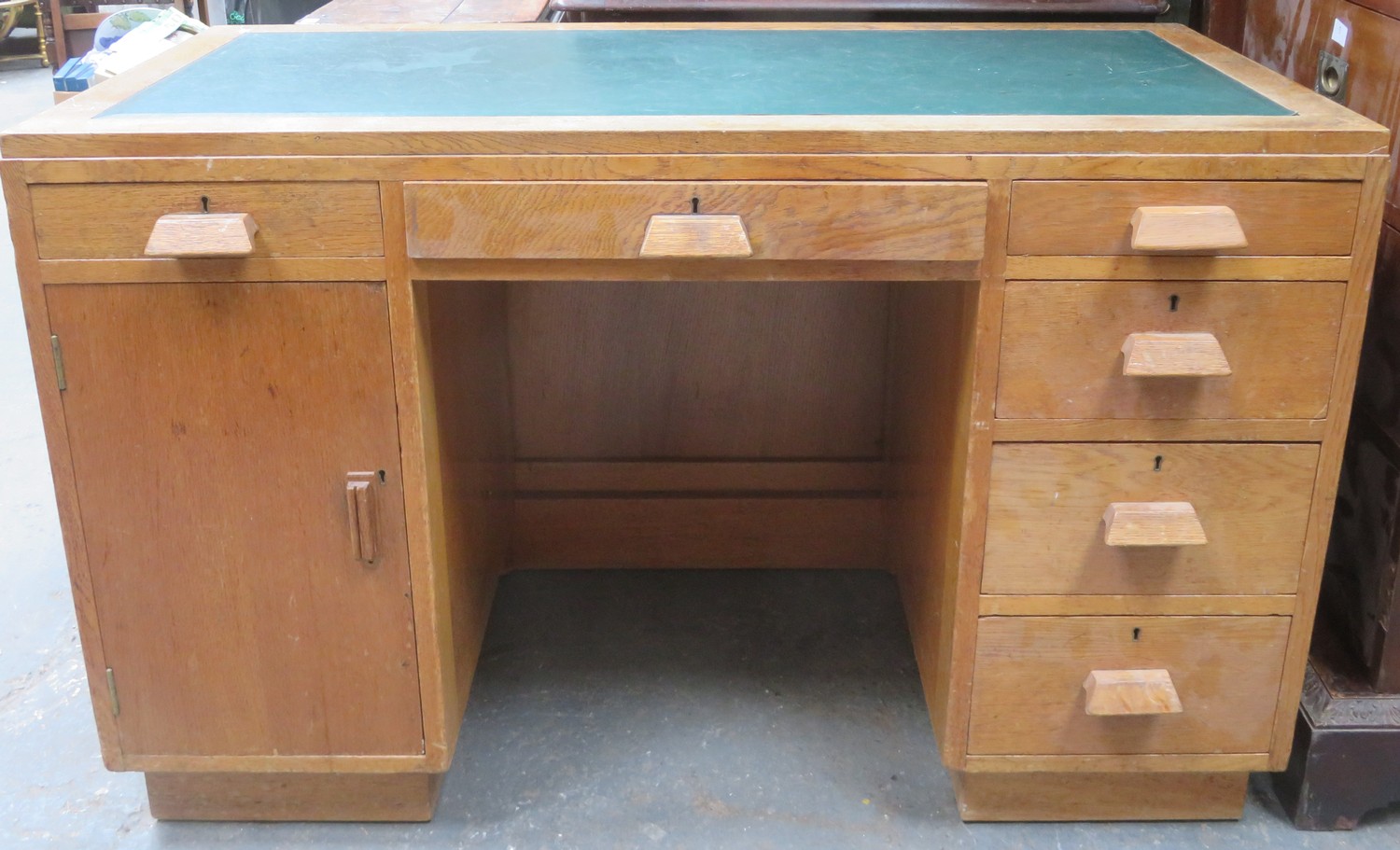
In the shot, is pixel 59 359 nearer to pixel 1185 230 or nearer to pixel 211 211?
pixel 211 211

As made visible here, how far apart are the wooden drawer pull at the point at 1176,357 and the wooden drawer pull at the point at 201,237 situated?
0.84 metres

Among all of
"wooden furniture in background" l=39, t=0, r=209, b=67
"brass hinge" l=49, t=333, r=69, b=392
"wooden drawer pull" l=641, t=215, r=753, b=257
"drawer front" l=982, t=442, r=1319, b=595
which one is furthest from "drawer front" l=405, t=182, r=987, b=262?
"wooden furniture in background" l=39, t=0, r=209, b=67

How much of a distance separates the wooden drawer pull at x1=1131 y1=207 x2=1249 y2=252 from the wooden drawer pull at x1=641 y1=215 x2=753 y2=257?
0.37 meters

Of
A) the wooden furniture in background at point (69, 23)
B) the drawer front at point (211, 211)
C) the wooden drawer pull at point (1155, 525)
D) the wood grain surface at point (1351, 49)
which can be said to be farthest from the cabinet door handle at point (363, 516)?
the wooden furniture in background at point (69, 23)

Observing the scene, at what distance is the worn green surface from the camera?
46.9 inches

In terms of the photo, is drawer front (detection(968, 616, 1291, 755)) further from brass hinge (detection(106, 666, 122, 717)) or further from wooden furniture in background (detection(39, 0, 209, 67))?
wooden furniture in background (detection(39, 0, 209, 67))

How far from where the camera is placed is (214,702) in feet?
4.25

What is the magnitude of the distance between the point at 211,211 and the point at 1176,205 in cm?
89

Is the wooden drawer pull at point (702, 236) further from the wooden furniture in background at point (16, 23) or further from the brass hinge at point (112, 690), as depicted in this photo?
the wooden furniture in background at point (16, 23)

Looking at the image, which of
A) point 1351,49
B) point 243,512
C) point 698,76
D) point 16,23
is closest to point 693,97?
point 698,76

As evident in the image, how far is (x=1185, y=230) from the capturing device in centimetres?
111

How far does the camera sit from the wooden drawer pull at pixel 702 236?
110 cm

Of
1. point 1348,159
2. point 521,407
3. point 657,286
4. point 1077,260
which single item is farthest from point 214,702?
point 1348,159

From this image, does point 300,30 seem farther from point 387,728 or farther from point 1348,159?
point 1348,159
